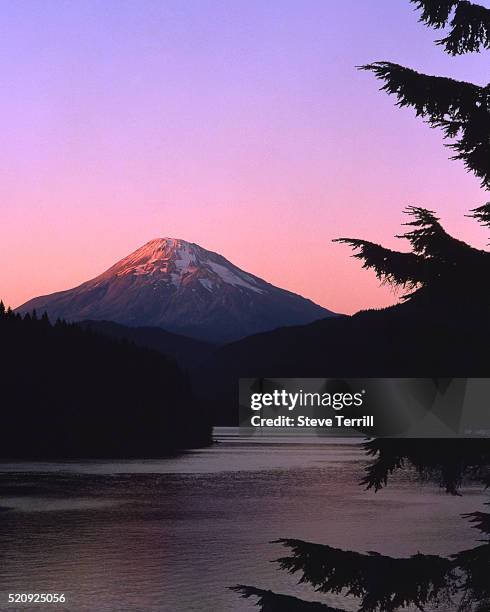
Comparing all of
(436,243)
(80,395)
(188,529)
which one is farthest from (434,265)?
(80,395)

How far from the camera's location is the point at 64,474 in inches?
4232

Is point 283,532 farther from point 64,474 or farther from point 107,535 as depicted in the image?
point 64,474

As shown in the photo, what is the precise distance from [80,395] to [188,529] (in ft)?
338

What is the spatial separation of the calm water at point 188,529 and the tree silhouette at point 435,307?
796 inches

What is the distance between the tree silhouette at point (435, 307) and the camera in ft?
22.7

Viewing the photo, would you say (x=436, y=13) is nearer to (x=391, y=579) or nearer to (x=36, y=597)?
(x=391, y=579)

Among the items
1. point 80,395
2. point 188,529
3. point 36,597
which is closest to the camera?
point 36,597

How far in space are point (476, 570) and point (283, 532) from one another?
5309cm

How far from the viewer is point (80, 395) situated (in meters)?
161

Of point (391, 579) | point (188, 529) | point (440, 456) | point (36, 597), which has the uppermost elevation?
point (440, 456)

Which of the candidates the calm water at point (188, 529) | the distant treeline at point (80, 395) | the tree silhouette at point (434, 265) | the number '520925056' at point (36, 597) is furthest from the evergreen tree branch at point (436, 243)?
the distant treeline at point (80, 395)

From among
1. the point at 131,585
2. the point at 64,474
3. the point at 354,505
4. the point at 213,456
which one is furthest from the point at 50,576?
the point at 213,456

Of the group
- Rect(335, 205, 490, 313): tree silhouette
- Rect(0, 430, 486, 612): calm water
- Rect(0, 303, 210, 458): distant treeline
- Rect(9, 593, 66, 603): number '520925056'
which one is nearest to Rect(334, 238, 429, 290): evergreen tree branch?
Rect(335, 205, 490, 313): tree silhouette

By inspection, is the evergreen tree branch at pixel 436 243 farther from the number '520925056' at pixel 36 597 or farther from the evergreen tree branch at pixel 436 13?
the number '520925056' at pixel 36 597
